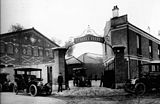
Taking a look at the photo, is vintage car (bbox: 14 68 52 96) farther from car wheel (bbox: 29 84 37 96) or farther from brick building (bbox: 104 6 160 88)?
brick building (bbox: 104 6 160 88)

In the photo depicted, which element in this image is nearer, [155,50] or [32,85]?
[32,85]

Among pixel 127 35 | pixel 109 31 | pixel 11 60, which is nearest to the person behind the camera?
pixel 127 35

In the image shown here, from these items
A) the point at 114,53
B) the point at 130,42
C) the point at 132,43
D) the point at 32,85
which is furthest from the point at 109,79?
the point at 132,43

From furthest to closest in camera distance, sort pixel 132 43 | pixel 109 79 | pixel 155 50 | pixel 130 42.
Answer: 1. pixel 155 50
2. pixel 132 43
3. pixel 130 42
4. pixel 109 79

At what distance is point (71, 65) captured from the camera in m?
Answer: 22.2

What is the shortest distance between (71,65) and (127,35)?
11034 mm

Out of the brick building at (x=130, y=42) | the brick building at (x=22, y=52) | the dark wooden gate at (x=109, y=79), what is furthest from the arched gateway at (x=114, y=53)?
the brick building at (x=22, y=52)

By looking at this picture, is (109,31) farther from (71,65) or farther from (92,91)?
(71,65)

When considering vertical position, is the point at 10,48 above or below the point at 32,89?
above

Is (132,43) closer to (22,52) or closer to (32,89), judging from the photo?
(32,89)

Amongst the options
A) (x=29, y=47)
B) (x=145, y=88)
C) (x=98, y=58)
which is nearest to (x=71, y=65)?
(x=98, y=58)

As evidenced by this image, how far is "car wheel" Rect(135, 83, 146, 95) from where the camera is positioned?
7988 mm

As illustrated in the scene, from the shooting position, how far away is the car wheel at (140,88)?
799cm

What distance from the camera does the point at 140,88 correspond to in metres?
8.08
